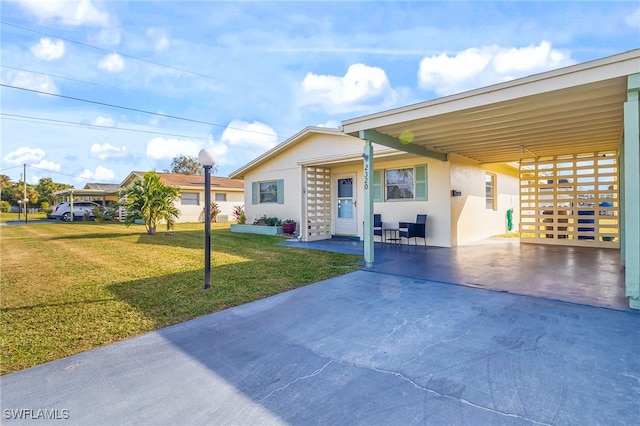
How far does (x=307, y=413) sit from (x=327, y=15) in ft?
33.3

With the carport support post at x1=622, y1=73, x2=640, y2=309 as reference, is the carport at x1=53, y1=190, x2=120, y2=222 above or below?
above

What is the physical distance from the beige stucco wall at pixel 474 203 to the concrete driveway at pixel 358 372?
19.7 ft

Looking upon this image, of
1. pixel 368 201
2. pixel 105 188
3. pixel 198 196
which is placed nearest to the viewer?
pixel 368 201

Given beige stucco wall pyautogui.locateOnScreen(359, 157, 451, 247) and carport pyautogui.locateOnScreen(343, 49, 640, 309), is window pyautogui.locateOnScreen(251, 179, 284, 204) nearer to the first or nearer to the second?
beige stucco wall pyautogui.locateOnScreen(359, 157, 451, 247)

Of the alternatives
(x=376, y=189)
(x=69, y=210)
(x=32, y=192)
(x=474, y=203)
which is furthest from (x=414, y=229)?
(x=32, y=192)

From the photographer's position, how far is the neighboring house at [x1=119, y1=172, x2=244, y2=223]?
68.9 feet

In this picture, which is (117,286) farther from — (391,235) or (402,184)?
(402,184)

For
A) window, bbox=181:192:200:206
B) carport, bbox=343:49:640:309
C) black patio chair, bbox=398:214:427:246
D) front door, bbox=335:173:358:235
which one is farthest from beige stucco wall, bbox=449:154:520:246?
window, bbox=181:192:200:206

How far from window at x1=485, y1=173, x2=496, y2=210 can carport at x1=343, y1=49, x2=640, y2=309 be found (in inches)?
49.9

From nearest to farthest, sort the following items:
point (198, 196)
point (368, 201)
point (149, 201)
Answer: point (368, 201) → point (149, 201) → point (198, 196)

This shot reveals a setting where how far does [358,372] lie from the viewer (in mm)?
2541

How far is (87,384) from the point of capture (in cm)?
242

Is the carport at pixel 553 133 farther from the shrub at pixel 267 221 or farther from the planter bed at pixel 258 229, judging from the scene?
the shrub at pixel 267 221

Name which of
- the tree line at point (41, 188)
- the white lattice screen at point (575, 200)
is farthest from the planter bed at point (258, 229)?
the tree line at point (41, 188)
